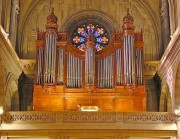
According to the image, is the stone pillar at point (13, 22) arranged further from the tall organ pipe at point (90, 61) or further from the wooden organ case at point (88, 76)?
the tall organ pipe at point (90, 61)

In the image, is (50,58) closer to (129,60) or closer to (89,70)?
(89,70)

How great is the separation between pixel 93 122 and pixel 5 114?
3648mm

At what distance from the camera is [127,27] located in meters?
22.2

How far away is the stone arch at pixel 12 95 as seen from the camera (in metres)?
21.4

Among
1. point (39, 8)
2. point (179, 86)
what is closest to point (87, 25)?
point (39, 8)

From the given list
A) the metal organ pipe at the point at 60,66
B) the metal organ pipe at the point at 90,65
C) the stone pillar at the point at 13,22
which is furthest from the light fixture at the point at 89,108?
the stone pillar at the point at 13,22

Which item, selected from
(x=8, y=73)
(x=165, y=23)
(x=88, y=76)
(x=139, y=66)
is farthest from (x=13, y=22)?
(x=165, y=23)

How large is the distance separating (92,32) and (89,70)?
4152mm

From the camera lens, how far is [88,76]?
21391mm

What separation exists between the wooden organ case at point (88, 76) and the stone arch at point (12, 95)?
49.0 inches

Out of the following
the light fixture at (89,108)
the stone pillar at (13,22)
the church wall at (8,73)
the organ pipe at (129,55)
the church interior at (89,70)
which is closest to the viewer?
the church interior at (89,70)

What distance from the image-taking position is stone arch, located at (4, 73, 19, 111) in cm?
2135

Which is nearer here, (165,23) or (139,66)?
(139,66)

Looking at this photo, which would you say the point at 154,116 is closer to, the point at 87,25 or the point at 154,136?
the point at 154,136
